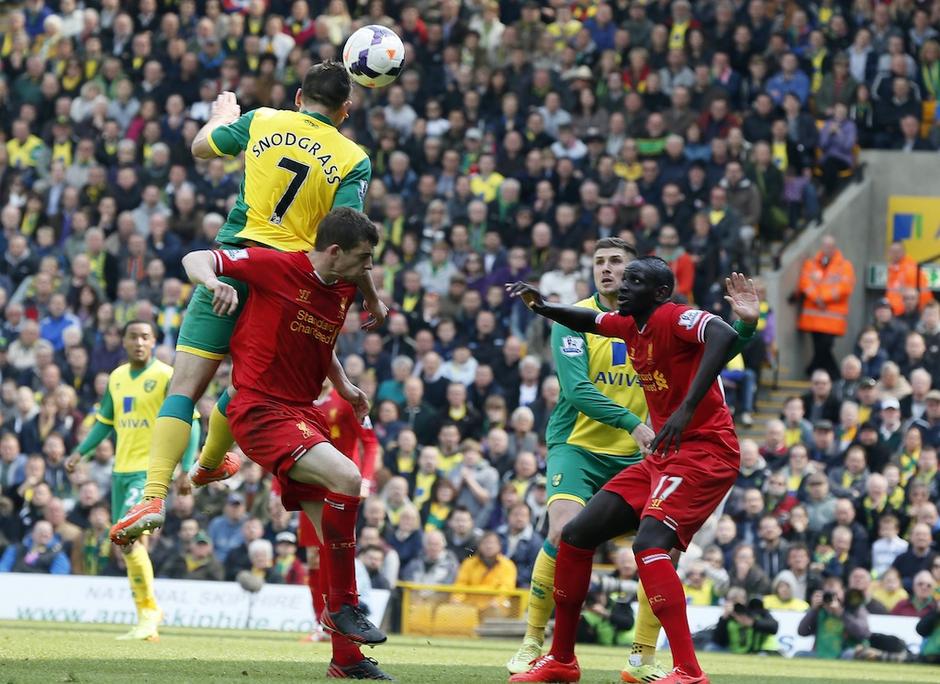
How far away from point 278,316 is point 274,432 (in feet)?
2.05

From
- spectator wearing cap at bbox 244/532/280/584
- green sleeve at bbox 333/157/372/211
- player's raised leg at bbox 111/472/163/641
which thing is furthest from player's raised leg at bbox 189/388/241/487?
spectator wearing cap at bbox 244/532/280/584

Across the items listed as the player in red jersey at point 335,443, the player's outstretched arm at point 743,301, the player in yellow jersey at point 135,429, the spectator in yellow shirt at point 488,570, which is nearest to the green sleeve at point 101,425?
the player in yellow jersey at point 135,429

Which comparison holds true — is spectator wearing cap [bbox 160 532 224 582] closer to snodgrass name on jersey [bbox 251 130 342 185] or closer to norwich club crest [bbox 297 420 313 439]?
snodgrass name on jersey [bbox 251 130 342 185]

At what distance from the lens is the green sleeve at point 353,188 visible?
33.9 ft

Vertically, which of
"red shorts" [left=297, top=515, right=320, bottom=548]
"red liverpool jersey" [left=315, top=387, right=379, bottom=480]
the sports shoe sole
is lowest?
"red shorts" [left=297, top=515, right=320, bottom=548]

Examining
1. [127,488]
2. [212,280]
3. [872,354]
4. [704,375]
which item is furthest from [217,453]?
[872,354]

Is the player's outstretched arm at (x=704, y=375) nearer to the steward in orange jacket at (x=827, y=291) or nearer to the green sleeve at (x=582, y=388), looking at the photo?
the green sleeve at (x=582, y=388)

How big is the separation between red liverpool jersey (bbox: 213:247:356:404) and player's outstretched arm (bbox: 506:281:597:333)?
112cm

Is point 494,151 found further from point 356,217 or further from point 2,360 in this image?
point 356,217

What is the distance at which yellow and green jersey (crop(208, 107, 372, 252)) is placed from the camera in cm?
1027

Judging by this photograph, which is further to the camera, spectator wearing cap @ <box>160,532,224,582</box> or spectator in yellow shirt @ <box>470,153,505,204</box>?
spectator in yellow shirt @ <box>470,153,505,204</box>

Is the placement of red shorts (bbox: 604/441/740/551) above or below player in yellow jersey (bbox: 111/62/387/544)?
below

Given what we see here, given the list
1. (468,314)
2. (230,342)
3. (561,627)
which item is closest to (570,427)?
(561,627)

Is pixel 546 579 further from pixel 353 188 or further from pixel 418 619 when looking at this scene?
pixel 418 619
